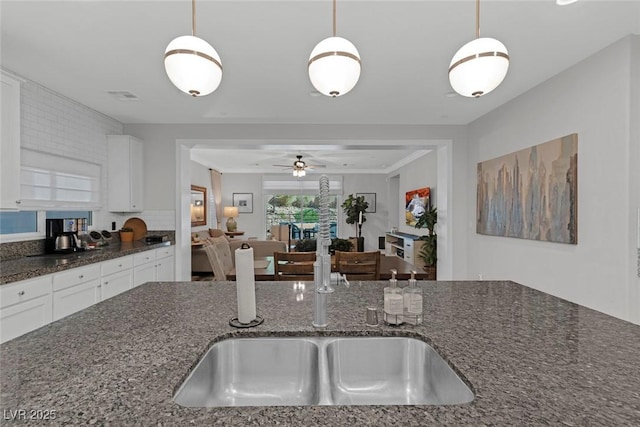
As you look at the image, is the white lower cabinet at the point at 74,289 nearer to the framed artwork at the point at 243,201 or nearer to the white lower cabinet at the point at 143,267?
the white lower cabinet at the point at 143,267

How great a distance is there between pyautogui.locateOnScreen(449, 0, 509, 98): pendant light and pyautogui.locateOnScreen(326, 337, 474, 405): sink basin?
0.99 meters

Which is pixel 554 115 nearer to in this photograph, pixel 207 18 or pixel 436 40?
pixel 436 40

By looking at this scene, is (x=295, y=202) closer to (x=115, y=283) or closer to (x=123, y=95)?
(x=123, y=95)

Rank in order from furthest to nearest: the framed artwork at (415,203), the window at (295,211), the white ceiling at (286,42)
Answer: the window at (295,211)
the framed artwork at (415,203)
the white ceiling at (286,42)

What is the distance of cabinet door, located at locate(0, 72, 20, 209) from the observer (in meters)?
2.41

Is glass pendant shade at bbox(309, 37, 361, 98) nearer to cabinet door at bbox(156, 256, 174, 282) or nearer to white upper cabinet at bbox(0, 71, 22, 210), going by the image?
white upper cabinet at bbox(0, 71, 22, 210)

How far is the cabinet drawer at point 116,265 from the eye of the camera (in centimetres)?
302

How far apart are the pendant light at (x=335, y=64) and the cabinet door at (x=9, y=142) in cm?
259

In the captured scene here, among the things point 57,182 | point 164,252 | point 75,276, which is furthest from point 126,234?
point 75,276

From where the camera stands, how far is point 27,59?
102 inches

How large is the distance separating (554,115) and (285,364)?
10.7 ft

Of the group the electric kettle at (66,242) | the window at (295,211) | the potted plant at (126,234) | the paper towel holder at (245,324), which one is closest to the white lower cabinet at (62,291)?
the electric kettle at (66,242)

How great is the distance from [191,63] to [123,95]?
2.78 m

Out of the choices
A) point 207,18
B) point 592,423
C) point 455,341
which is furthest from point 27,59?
point 592,423
